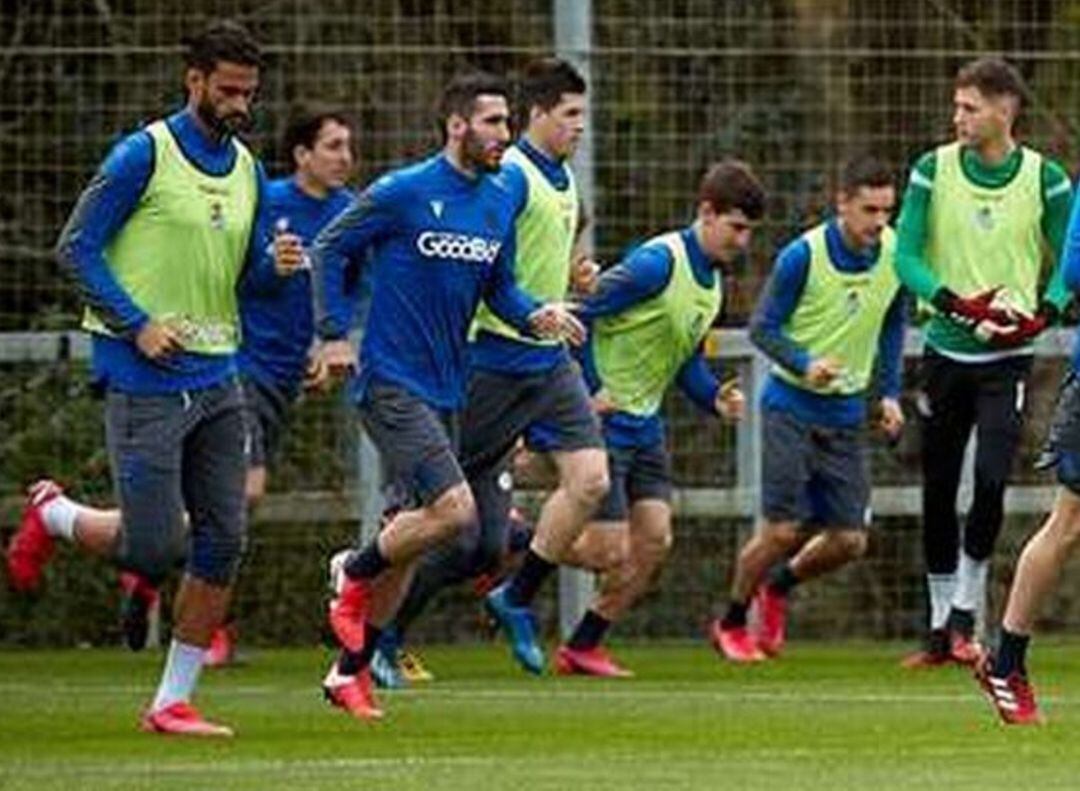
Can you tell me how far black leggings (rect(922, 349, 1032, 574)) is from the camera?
59.0 ft

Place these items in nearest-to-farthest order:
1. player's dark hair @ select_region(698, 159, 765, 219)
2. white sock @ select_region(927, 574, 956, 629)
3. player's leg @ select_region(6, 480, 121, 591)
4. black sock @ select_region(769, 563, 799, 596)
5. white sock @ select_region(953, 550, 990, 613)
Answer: player's leg @ select_region(6, 480, 121, 591) → player's dark hair @ select_region(698, 159, 765, 219) → white sock @ select_region(953, 550, 990, 613) → white sock @ select_region(927, 574, 956, 629) → black sock @ select_region(769, 563, 799, 596)

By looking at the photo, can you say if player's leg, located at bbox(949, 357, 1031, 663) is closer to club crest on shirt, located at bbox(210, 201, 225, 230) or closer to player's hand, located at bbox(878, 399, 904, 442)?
player's hand, located at bbox(878, 399, 904, 442)

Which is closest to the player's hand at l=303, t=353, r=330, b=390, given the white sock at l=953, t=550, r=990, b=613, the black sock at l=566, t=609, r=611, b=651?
the black sock at l=566, t=609, r=611, b=651

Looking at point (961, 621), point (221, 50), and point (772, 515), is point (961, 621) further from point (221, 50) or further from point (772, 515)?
point (221, 50)

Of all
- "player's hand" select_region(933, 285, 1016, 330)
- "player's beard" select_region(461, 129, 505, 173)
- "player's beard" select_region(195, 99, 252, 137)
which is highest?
"player's beard" select_region(195, 99, 252, 137)

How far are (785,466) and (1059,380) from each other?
11.7 feet

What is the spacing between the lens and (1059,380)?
2230 centimetres

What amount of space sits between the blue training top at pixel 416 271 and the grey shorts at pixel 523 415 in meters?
1.37

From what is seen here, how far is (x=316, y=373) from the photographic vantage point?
53.9ft

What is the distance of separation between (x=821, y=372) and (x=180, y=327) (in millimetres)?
4832

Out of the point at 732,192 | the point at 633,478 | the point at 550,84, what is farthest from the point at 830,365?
the point at 550,84

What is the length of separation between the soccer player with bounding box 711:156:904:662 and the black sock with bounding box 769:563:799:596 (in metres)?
0.24

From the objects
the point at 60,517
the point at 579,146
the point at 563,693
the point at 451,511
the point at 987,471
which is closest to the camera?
the point at 451,511

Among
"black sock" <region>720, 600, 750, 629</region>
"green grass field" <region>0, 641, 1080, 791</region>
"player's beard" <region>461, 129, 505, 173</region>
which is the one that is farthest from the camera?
"black sock" <region>720, 600, 750, 629</region>
